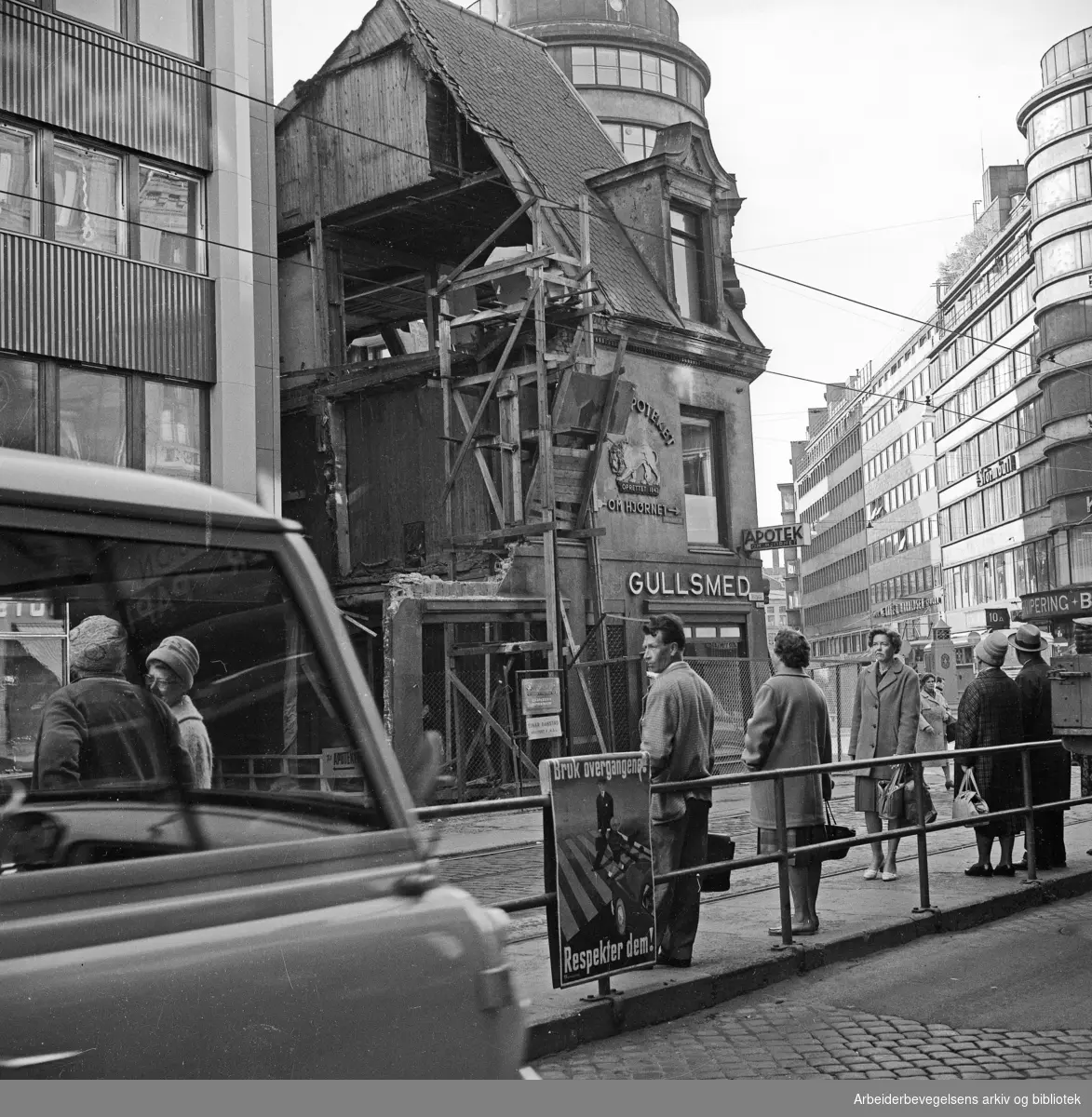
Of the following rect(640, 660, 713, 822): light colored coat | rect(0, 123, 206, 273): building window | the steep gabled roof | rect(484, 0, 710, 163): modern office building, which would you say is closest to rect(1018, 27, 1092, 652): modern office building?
the steep gabled roof

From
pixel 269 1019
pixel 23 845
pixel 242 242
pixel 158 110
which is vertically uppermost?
pixel 158 110

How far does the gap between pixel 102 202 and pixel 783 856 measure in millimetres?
13466

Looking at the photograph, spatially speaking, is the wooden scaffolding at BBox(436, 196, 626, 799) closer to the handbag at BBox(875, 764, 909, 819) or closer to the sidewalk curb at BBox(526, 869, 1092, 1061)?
the handbag at BBox(875, 764, 909, 819)

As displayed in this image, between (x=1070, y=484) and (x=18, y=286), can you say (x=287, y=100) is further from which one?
(x=1070, y=484)

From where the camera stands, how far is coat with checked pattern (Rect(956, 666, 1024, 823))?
10.3 m

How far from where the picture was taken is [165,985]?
2.28 metres

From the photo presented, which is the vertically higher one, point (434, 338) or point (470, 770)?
point (434, 338)

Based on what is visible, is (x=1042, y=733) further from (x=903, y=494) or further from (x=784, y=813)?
(x=903, y=494)

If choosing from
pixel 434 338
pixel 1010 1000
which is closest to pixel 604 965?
pixel 1010 1000

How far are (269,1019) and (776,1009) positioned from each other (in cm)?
475

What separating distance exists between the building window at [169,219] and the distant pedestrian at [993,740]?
11777 millimetres

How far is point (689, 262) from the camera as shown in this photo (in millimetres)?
26547

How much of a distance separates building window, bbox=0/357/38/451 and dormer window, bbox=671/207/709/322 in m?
13.2

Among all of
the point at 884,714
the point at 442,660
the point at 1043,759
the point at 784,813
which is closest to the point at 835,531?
the point at 442,660
